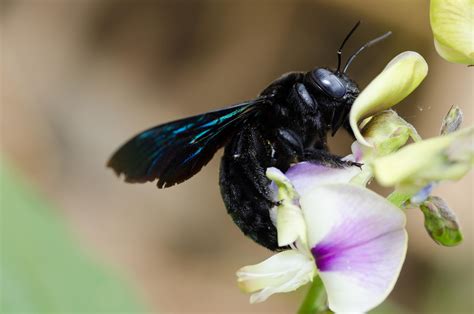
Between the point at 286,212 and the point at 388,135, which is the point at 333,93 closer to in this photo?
the point at 388,135

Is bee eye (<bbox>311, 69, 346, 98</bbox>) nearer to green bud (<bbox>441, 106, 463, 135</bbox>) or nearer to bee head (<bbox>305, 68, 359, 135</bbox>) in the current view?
bee head (<bbox>305, 68, 359, 135</bbox>)

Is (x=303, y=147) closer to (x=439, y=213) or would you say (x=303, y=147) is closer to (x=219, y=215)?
(x=439, y=213)

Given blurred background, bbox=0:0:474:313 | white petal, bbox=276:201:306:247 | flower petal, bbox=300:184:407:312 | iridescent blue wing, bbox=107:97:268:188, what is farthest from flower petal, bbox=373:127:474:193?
blurred background, bbox=0:0:474:313

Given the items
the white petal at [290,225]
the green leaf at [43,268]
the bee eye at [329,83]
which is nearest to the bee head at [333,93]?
the bee eye at [329,83]

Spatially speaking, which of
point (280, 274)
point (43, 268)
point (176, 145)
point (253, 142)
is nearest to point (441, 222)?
point (280, 274)

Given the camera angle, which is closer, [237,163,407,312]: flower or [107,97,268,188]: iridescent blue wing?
[237,163,407,312]: flower

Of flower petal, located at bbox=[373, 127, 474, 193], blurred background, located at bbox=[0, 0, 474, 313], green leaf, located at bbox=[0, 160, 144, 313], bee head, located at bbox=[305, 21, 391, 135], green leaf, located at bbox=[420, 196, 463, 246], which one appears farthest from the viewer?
blurred background, located at bbox=[0, 0, 474, 313]

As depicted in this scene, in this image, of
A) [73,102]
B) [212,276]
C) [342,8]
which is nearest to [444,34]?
[212,276]

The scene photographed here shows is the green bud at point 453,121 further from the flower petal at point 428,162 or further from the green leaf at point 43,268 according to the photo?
the green leaf at point 43,268
